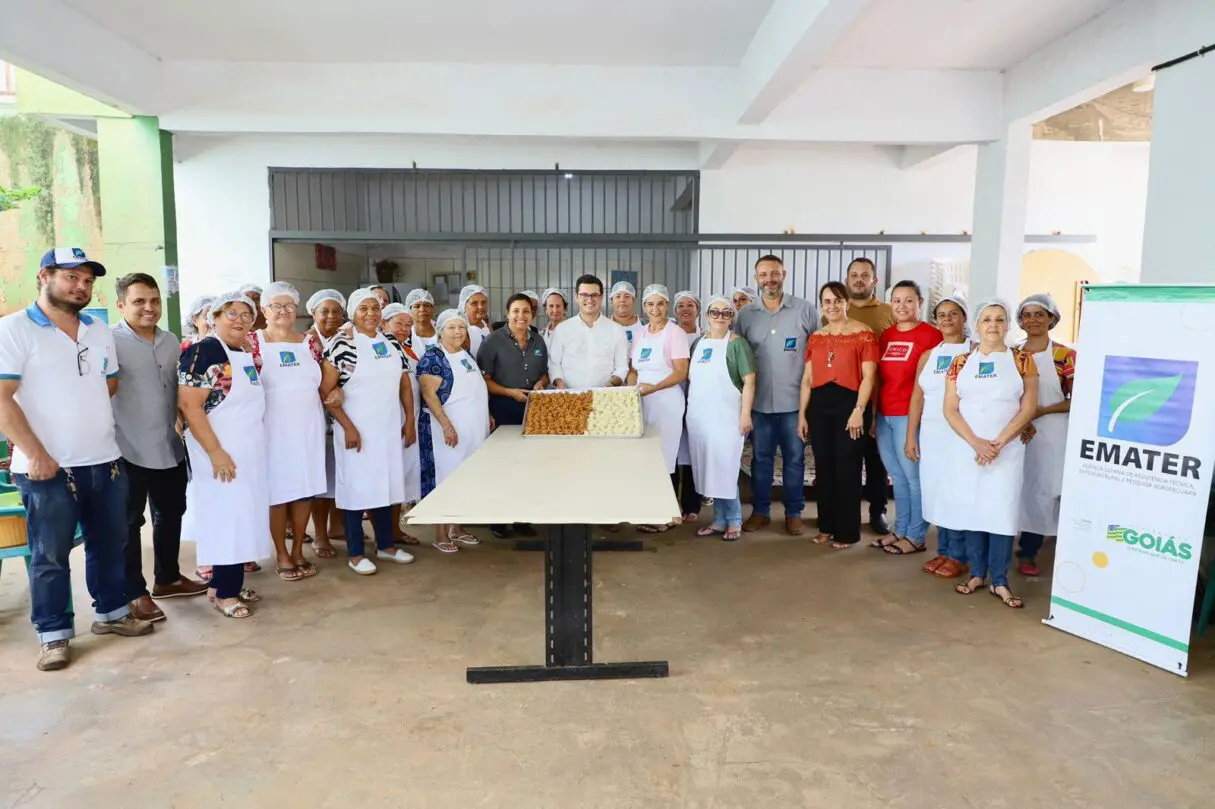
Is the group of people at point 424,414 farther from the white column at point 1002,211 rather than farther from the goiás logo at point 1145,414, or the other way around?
the white column at point 1002,211

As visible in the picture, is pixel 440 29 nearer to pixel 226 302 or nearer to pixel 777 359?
pixel 226 302

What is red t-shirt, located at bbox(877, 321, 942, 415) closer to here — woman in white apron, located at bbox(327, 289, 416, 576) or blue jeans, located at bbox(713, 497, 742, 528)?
blue jeans, located at bbox(713, 497, 742, 528)

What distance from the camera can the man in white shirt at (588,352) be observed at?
193 inches

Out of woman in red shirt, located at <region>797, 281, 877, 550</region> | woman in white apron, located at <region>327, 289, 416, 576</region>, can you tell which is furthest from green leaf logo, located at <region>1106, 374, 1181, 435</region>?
woman in white apron, located at <region>327, 289, 416, 576</region>

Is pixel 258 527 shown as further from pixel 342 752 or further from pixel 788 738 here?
pixel 788 738

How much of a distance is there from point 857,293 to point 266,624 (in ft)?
13.4

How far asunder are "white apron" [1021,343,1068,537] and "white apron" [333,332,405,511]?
3.40 m

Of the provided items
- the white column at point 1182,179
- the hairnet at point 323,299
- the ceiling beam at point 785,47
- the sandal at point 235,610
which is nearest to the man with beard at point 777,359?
the ceiling beam at point 785,47

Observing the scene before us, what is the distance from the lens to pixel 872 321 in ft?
16.8

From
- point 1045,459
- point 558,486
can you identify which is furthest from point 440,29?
point 1045,459

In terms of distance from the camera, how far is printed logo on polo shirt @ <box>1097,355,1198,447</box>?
9.98 ft

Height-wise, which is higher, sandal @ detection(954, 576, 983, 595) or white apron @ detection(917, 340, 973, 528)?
white apron @ detection(917, 340, 973, 528)

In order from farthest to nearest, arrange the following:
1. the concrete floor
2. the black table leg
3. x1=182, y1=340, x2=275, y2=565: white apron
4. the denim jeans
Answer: the denim jeans → x1=182, y1=340, x2=275, y2=565: white apron → the black table leg → the concrete floor

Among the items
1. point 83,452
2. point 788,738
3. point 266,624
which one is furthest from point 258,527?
point 788,738
